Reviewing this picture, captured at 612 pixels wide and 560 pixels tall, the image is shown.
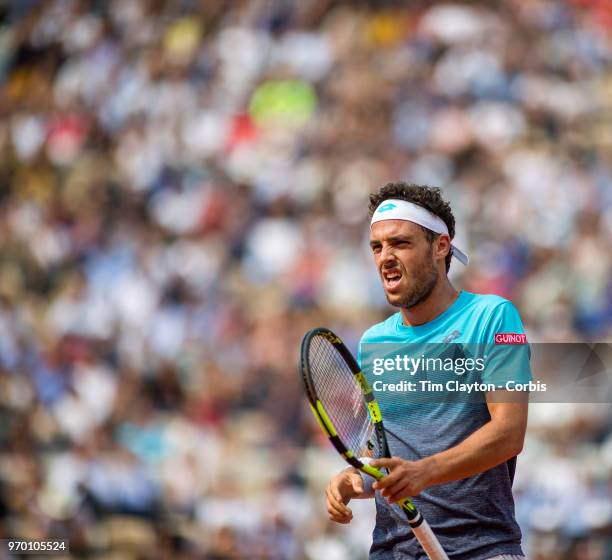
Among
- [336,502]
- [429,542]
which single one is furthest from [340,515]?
[429,542]

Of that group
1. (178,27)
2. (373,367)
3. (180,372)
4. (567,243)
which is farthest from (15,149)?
(373,367)

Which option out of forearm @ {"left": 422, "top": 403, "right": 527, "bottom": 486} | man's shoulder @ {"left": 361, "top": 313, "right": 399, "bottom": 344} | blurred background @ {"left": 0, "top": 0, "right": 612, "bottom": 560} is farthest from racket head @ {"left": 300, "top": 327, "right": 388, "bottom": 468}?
blurred background @ {"left": 0, "top": 0, "right": 612, "bottom": 560}

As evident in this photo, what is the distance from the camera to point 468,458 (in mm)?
2781

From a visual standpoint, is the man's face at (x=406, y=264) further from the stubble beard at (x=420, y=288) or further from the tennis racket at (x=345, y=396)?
the tennis racket at (x=345, y=396)

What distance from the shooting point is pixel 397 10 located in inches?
332

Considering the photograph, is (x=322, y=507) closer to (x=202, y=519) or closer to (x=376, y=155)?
(x=202, y=519)

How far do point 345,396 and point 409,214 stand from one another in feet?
2.01

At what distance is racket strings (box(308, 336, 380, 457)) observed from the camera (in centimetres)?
324

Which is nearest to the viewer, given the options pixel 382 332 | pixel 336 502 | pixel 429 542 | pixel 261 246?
pixel 429 542

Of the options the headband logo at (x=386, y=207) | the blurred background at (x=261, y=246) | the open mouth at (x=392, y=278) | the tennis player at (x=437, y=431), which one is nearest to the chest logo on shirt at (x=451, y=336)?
the tennis player at (x=437, y=431)

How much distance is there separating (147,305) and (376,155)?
2134mm

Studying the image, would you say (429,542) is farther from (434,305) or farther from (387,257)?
(387,257)

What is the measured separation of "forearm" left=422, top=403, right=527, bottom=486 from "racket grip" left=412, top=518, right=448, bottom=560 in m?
0.22

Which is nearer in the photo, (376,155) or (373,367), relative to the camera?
(373,367)
